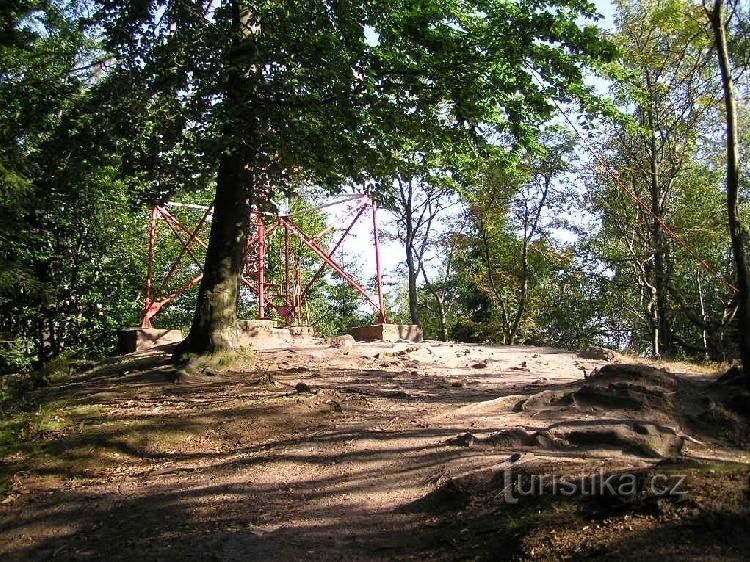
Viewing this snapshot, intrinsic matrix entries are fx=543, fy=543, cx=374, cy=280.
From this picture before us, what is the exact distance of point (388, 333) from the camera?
12.7 meters

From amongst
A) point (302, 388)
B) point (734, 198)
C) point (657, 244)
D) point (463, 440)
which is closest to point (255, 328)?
point (302, 388)

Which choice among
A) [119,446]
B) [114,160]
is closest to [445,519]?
[119,446]

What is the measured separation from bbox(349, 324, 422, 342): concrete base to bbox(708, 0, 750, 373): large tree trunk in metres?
8.01

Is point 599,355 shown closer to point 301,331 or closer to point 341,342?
point 341,342

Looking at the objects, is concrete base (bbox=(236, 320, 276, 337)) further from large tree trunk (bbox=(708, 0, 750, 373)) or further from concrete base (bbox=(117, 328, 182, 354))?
large tree trunk (bbox=(708, 0, 750, 373))

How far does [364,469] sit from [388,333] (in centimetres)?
803

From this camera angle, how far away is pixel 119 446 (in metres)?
5.60

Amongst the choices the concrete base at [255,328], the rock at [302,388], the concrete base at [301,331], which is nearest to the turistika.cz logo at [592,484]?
the rock at [302,388]

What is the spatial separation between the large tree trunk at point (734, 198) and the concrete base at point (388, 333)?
8009 millimetres

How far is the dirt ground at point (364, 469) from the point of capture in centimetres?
266

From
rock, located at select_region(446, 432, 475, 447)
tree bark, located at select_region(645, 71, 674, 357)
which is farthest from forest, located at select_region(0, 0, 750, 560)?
tree bark, located at select_region(645, 71, 674, 357)

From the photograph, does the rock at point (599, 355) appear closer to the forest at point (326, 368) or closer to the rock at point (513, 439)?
the forest at point (326, 368)

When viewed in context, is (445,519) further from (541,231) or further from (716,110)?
(541,231)

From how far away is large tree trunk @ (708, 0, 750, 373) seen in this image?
16.9 ft
